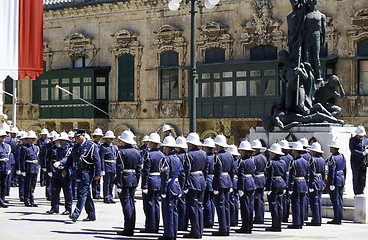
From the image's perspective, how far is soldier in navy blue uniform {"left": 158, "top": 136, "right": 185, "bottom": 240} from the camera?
13719 mm

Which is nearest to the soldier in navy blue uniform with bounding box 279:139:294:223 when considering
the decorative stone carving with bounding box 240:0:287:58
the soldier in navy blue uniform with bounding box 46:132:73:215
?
the soldier in navy blue uniform with bounding box 46:132:73:215

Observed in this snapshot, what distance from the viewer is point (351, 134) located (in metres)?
19.3

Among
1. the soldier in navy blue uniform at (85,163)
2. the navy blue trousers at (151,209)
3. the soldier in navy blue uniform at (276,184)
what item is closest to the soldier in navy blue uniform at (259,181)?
the soldier in navy blue uniform at (276,184)

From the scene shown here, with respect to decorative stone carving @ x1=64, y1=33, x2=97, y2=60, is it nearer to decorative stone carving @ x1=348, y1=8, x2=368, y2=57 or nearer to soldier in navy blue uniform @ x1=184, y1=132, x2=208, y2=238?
decorative stone carving @ x1=348, y1=8, x2=368, y2=57

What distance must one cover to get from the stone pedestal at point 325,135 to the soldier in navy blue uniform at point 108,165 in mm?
4497

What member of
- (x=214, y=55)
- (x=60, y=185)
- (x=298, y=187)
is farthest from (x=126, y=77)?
(x=298, y=187)

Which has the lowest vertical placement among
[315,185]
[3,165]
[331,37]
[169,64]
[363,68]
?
[315,185]

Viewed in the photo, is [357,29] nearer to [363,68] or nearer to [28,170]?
[363,68]

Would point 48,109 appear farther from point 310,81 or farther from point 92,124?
point 310,81

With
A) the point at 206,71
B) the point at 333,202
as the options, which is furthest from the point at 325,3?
the point at 333,202

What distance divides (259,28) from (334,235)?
23.2 metres

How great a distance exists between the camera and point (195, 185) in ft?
46.4

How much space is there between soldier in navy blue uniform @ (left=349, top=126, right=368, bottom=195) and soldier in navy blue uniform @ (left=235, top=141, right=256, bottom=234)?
3812 millimetres

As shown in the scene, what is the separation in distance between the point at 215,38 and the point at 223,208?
2462 cm
